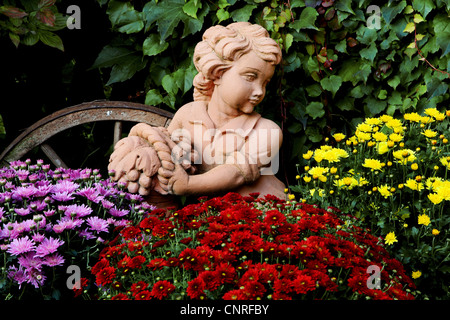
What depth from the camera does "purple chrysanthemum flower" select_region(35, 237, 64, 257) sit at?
67.8 inches

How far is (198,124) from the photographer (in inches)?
107

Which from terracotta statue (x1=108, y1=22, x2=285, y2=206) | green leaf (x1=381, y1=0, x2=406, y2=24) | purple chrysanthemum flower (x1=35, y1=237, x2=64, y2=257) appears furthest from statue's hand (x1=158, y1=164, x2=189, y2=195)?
green leaf (x1=381, y1=0, x2=406, y2=24)

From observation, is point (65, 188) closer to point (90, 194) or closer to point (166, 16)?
point (90, 194)

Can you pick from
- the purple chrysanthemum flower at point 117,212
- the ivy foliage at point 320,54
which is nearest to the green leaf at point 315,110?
the ivy foliage at point 320,54

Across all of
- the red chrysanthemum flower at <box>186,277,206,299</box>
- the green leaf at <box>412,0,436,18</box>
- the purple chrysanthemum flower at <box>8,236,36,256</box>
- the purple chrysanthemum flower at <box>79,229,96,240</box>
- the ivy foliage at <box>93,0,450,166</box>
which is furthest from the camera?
the ivy foliage at <box>93,0,450,166</box>

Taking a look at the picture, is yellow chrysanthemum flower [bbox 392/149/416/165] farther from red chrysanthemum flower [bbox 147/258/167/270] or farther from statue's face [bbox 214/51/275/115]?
red chrysanthemum flower [bbox 147/258/167/270]

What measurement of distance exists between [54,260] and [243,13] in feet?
6.82

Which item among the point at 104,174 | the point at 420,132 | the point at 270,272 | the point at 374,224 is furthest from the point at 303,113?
the point at 270,272

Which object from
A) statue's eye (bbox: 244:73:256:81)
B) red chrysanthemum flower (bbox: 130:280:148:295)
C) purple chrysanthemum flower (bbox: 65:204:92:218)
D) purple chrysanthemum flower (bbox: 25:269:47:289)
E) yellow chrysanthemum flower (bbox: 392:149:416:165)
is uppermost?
statue's eye (bbox: 244:73:256:81)

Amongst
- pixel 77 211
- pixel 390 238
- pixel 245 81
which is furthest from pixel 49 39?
pixel 390 238

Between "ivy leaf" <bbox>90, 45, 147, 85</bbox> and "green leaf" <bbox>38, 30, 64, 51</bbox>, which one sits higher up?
"green leaf" <bbox>38, 30, 64, 51</bbox>

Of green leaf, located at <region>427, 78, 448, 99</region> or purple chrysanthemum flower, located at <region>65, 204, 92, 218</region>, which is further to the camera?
green leaf, located at <region>427, 78, 448, 99</region>

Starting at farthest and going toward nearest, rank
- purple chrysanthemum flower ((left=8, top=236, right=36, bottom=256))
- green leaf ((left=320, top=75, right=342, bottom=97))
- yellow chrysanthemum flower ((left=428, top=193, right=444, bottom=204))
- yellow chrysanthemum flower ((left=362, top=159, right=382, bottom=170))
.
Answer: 1. green leaf ((left=320, top=75, right=342, bottom=97))
2. yellow chrysanthemum flower ((left=362, top=159, right=382, bottom=170))
3. yellow chrysanthemum flower ((left=428, top=193, right=444, bottom=204))
4. purple chrysanthemum flower ((left=8, top=236, right=36, bottom=256))

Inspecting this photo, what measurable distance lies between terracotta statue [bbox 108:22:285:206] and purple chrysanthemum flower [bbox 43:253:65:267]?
734 millimetres
